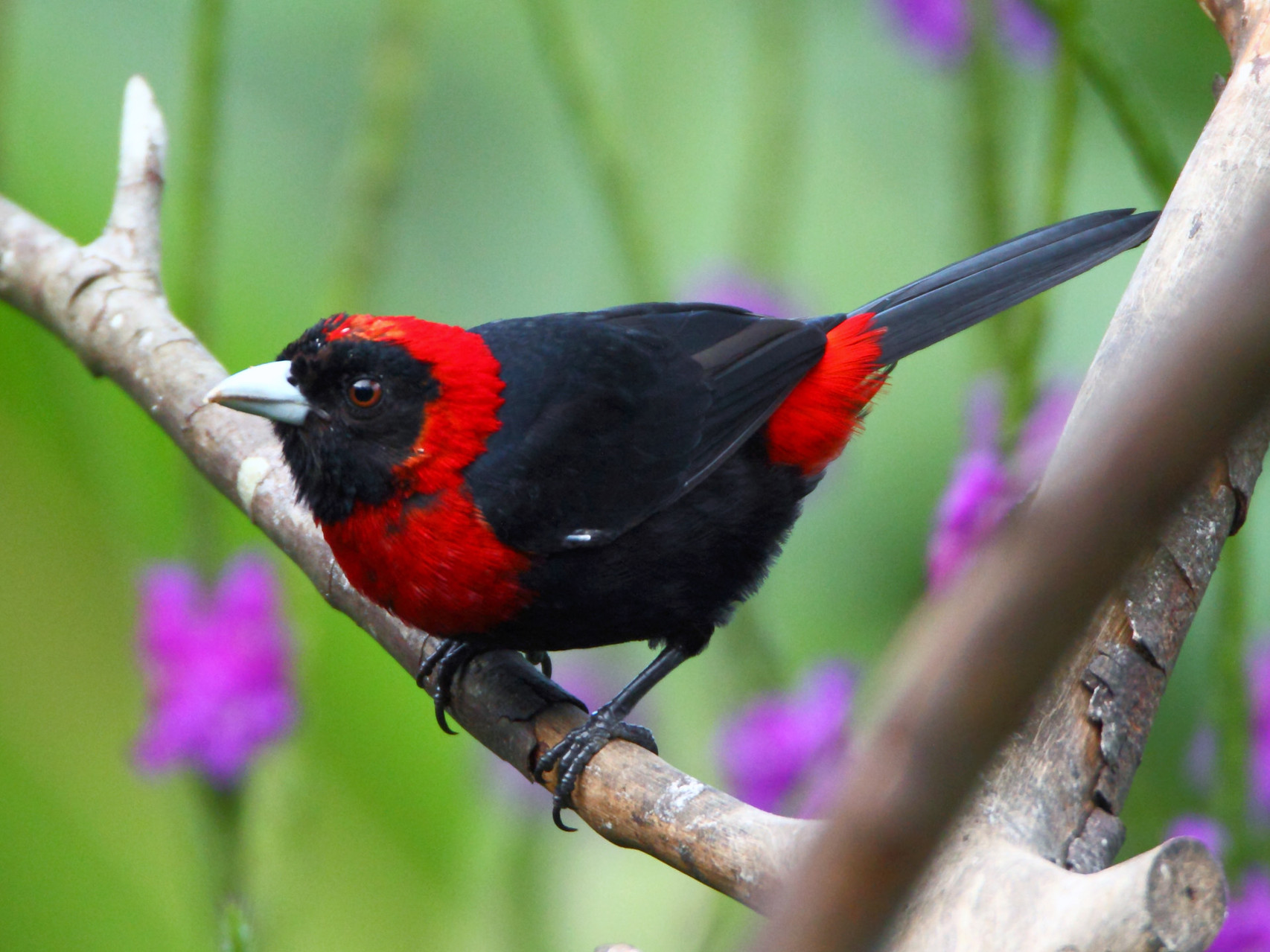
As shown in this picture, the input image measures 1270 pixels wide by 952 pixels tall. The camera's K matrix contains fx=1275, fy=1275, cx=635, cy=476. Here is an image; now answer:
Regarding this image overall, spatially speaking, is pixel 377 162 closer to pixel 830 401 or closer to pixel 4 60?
pixel 4 60

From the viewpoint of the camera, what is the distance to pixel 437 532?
179 centimetres

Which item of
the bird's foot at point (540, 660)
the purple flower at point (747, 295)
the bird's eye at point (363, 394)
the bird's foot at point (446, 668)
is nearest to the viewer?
the bird's eye at point (363, 394)

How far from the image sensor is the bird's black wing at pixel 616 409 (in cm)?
184

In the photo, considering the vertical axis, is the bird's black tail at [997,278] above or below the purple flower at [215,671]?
above

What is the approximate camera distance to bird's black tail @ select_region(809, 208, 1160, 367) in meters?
2.09

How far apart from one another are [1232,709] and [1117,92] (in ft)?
3.41

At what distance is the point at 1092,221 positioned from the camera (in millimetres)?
2123

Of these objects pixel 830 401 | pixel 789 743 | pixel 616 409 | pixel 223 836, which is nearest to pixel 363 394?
pixel 616 409

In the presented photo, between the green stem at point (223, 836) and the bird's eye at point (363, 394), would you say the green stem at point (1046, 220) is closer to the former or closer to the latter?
the bird's eye at point (363, 394)

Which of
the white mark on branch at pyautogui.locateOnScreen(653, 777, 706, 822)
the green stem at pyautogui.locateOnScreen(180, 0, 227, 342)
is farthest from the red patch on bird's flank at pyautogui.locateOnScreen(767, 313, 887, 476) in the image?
the green stem at pyautogui.locateOnScreen(180, 0, 227, 342)

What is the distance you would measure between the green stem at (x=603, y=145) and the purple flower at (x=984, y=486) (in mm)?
858

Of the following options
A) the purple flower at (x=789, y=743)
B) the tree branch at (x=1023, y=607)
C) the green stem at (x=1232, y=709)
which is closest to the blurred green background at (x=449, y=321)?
the purple flower at (x=789, y=743)

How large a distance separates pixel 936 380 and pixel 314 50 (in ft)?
8.43

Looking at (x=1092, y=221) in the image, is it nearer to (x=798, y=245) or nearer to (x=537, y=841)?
(x=537, y=841)
